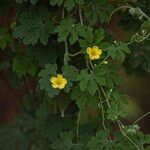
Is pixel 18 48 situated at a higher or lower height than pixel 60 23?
lower

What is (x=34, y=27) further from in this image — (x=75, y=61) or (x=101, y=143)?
(x=101, y=143)

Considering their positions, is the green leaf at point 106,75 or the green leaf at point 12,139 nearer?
the green leaf at point 106,75

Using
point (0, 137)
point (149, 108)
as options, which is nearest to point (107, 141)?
point (0, 137)

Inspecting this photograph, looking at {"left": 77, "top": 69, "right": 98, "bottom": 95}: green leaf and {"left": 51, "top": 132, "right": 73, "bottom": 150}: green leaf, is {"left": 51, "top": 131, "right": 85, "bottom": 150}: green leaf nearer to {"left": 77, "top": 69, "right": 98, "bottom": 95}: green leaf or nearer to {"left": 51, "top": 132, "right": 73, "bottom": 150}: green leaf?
{"left": 51, "top": 132, "right": 73, "bottom": 150}: green leaf

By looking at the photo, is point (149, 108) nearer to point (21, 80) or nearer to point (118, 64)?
point (21, 80)

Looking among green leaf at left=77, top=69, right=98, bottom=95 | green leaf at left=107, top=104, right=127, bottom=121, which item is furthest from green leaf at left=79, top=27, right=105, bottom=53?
green leaf at left=107, top=104, right=127, bottom=121

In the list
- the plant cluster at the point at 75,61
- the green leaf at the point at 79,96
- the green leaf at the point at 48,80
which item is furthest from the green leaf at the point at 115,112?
the green leaf at the point at 48,80

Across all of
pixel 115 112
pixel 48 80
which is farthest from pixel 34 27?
pixel 115 112

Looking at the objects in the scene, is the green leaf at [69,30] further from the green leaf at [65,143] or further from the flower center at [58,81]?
the green leaf at [65,143]
